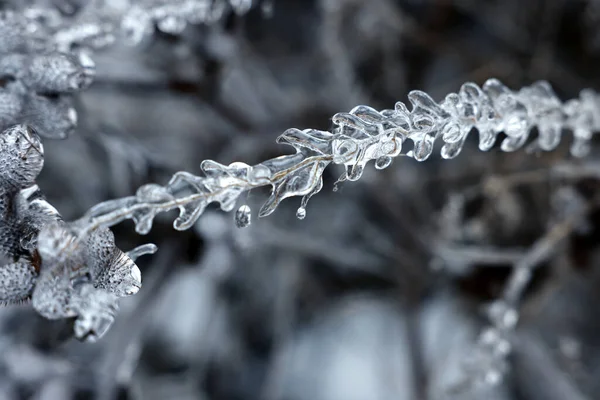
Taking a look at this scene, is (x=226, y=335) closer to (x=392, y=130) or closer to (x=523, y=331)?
(x=523, y=331)

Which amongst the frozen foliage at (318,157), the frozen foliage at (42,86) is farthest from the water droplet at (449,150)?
the frozen foliage at (42,86)

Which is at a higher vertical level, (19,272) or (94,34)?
(94,34)

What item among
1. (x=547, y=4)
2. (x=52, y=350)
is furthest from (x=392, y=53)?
(x=52, y=350)

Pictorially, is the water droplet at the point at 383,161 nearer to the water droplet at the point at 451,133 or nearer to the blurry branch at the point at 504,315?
the water droplet at the point at 451,133

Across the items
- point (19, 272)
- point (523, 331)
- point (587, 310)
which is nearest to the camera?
point (19, 272)

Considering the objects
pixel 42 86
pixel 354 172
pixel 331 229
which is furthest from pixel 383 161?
pixel 331 229

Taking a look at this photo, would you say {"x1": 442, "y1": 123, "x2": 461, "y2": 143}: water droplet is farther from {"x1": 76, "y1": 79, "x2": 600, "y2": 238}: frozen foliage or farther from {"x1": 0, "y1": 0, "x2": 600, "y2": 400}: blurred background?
{"x1": 0, "y1": 0, "x2": 600, "y2": 400}: blurred background

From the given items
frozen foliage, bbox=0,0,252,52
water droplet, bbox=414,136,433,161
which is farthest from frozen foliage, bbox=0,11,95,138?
water droplet, bbox=414,136,433,161
